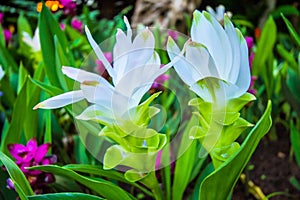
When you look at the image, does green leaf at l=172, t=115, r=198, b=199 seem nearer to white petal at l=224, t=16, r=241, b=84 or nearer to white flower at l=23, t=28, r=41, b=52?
white petal at l=224, t=16, r=241, b=84

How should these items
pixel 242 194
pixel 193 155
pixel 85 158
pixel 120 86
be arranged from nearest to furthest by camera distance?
pixel 120 86 → pixel 193 155 → pixel 85 158 → pixel 242 194

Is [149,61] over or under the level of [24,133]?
over

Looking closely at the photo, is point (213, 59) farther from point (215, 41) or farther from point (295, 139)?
point (295, 139)

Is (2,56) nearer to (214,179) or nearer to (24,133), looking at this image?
(24,133)

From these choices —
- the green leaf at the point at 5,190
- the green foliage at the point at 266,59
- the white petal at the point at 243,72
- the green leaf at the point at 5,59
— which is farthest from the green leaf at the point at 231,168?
the green leaf at the point at 5,59

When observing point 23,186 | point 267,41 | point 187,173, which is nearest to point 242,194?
point 187,173

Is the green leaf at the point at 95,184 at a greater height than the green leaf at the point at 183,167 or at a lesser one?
greater

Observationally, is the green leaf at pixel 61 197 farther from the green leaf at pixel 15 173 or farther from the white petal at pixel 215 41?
the white petal at pixel 215 41
